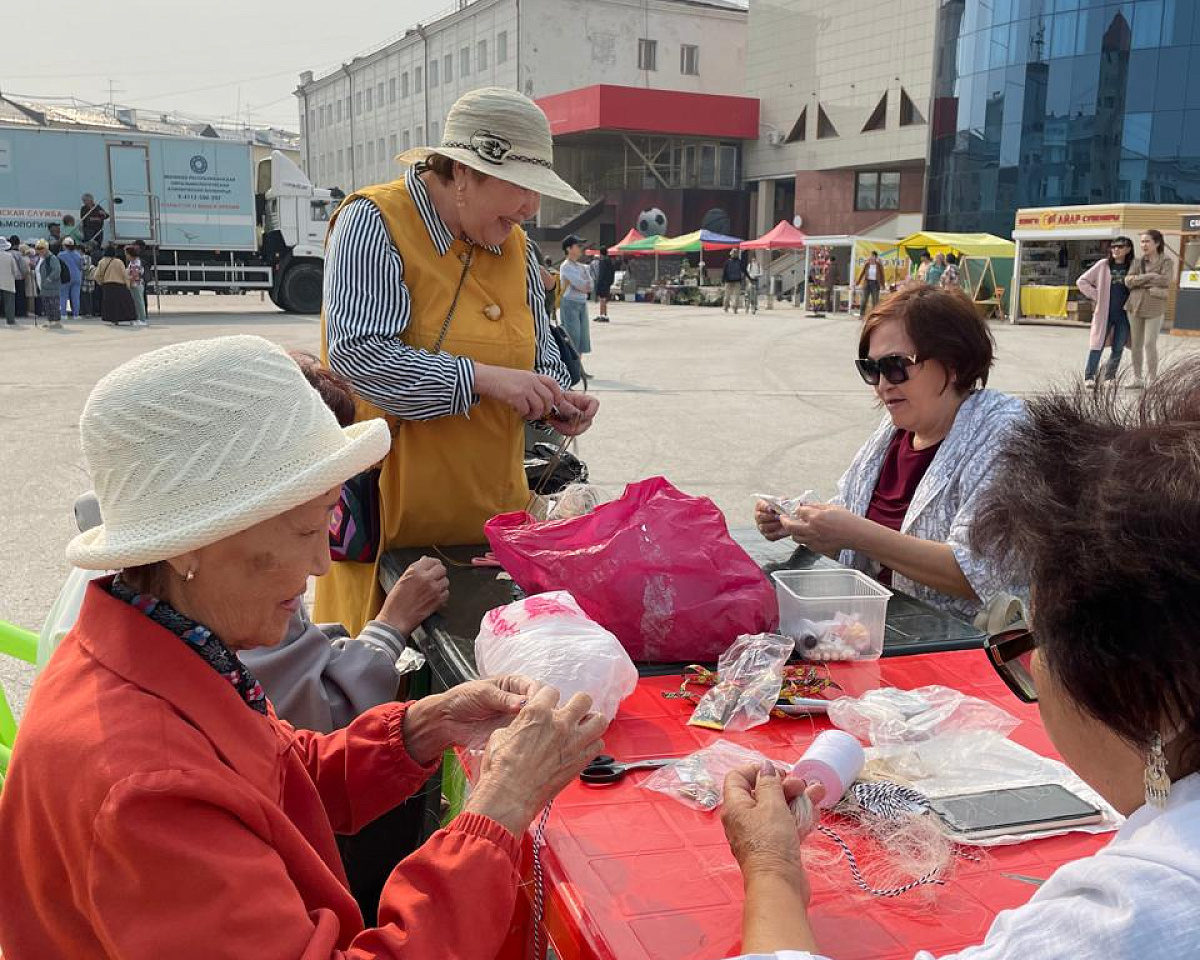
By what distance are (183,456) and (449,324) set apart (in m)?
1.53

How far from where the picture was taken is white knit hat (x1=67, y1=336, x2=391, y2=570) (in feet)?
3.93

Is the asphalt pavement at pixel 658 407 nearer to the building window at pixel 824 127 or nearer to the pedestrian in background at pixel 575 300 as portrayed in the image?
the pedestrian in background at pixel 575 300

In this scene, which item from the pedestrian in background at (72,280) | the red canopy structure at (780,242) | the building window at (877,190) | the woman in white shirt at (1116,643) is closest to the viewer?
the woman in white shirt at (1116,643)

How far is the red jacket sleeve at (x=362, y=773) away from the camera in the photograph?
1.66 m

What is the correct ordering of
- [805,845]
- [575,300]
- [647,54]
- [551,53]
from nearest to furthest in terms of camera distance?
1. [805,845]
2. [575,300]
3. [551,53]
4. [647,54]

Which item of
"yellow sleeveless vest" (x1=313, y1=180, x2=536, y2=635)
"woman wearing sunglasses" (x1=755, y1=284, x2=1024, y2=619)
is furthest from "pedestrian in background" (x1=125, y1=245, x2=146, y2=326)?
"woman wearing sunglasses" (x1=755, y1=284, x2=1024, y2=619)

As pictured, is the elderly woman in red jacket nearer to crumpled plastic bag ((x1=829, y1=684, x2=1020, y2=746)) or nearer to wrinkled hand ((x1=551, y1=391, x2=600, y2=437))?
crumpled plastic bag ((x1=829, y1=684, x2=1020, y2=746))

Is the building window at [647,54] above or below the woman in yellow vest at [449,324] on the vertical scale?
above

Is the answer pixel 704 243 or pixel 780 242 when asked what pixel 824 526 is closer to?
pixel 780 242

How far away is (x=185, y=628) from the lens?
1.25m

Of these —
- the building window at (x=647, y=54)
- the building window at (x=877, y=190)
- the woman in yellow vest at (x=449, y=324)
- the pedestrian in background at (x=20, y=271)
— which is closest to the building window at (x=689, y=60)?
the building window at (x=647, y=54)

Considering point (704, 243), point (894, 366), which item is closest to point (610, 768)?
point (894, 366)

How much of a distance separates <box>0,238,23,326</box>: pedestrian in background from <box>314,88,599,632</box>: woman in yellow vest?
61.9 ft

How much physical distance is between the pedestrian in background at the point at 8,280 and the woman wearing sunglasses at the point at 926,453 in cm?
1950
